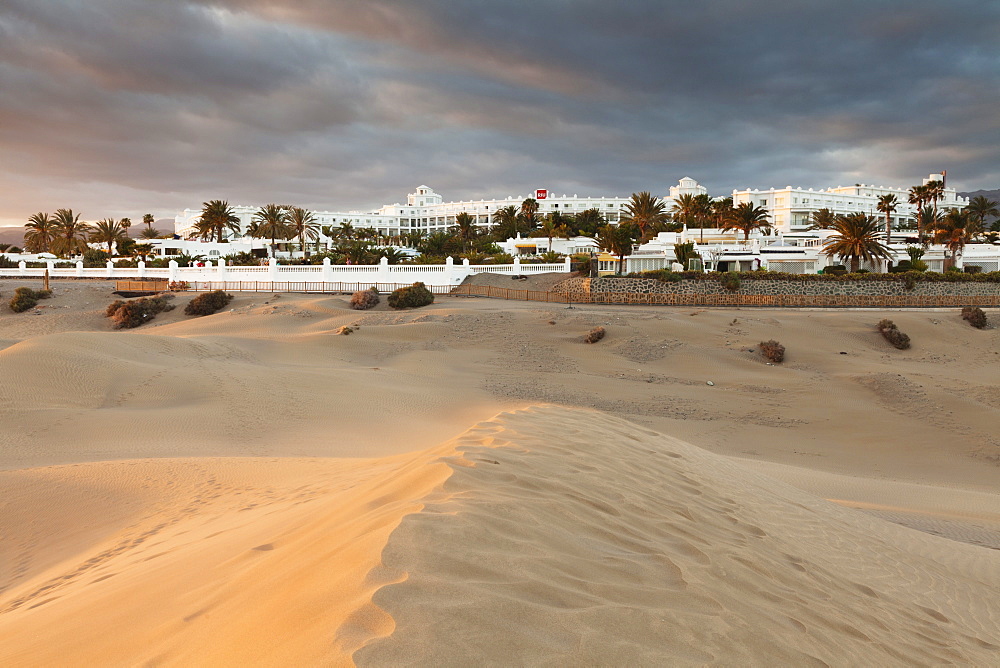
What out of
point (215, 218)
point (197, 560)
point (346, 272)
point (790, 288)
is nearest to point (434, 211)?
point (215, 218)

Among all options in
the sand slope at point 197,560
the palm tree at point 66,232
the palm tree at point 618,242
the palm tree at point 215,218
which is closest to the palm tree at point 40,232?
the palm tree at point 66,232

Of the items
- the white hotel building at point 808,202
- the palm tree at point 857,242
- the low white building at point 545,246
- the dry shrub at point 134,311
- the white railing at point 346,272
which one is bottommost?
the dry shrub at point 134,311

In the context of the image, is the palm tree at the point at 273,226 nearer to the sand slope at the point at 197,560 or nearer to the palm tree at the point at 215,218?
the palm tree at the point at 215,218

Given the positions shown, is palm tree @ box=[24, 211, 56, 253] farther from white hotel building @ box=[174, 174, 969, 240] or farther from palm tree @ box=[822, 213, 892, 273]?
palm tree @ box=[822, 213, 892, 273]

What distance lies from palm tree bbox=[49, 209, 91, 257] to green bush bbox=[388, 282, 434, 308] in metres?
65.5

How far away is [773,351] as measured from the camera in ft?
75.0

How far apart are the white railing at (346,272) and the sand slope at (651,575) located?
121 feet

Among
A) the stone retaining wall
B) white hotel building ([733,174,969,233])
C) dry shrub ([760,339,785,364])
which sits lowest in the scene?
dry shrub ([760,339,785,364])

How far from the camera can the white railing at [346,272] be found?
42750mm

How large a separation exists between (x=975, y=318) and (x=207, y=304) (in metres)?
44.2

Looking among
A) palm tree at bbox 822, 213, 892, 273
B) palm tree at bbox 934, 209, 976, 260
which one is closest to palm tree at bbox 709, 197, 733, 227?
palm tree at bbox 934, 209, 976, 260

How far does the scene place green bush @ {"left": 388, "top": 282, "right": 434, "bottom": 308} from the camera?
3488cm

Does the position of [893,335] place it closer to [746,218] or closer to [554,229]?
[746,218]

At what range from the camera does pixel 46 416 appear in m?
9.96
